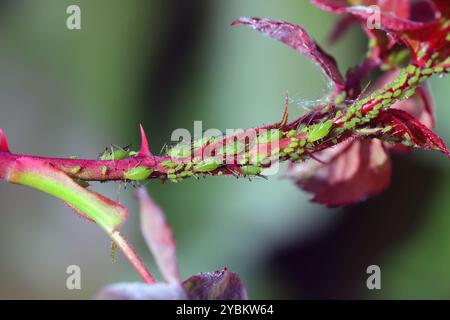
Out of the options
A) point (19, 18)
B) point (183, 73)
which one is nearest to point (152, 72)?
point (183, 73)

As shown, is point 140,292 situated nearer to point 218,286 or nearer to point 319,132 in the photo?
point 218,286

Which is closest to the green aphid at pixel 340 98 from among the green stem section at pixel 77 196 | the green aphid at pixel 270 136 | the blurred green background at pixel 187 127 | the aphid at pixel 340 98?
the aphid at pixel 340 98

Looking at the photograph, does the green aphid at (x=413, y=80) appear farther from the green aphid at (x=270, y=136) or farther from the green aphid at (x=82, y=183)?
the green aphid at (x=82, y=183)

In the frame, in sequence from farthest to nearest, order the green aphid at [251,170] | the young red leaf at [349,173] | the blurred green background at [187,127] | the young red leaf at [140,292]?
1. the blurred green background at [187,127]
2. the young red leaf at [349,173]
3. the green aphid at [251,170]
4. the young red leaf at [140,292]

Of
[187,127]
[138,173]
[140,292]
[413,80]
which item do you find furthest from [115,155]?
[187,127]

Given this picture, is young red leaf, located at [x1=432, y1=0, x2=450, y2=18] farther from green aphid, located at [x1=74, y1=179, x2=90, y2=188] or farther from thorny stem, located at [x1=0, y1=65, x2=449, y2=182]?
green aphid, located at [x1=74, y1=179, x2=90, y2=188]
